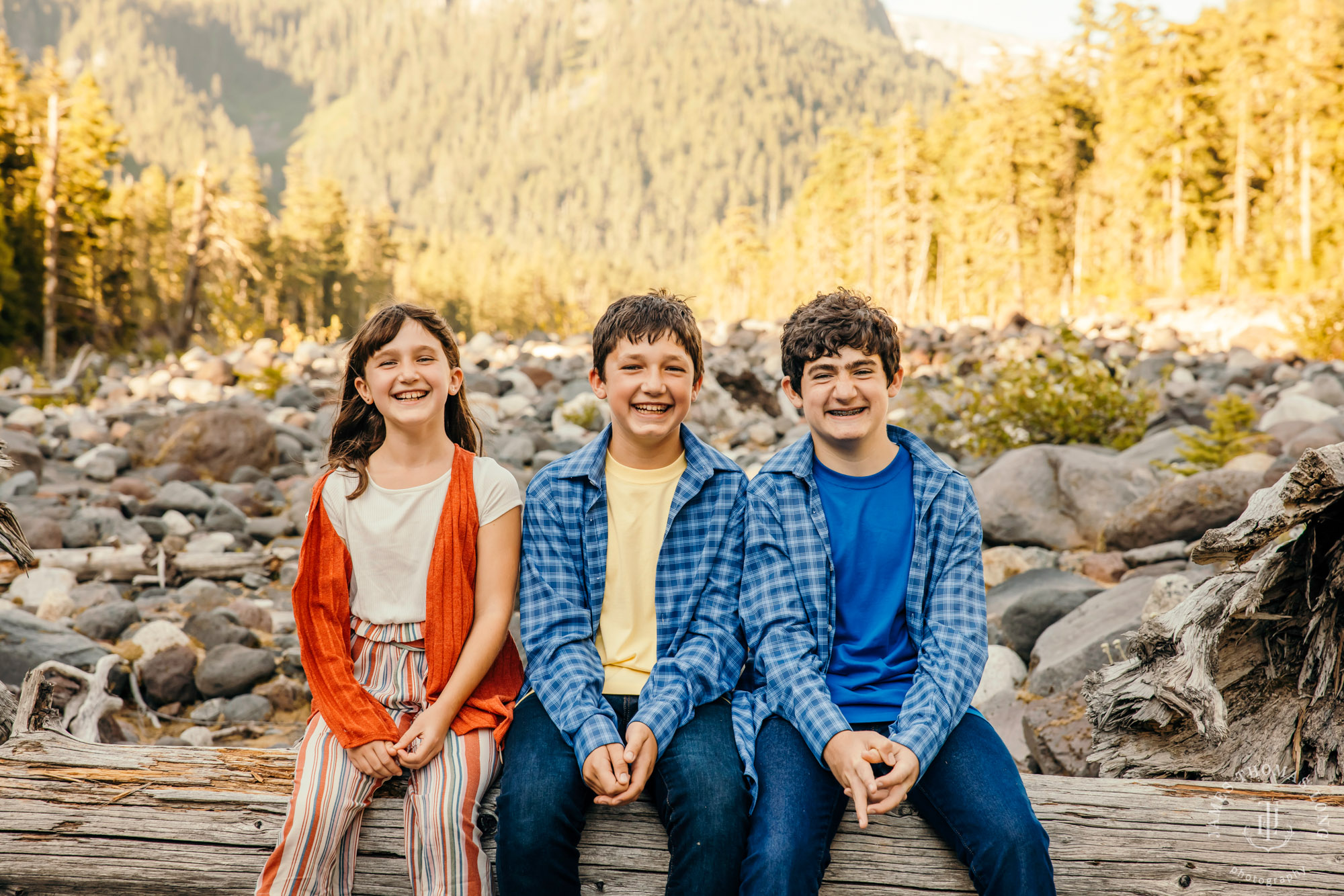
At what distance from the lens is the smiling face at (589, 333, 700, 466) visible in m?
2.54

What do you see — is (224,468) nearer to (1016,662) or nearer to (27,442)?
(27,442)

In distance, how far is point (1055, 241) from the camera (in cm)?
4041

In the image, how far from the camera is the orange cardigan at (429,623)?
2.33 metres

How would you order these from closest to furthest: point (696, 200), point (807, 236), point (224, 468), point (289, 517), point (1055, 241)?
point (289, 517), point (224, 468), point (1055, 241), point (807, 236), point (696, 200)

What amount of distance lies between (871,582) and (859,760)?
56 cm

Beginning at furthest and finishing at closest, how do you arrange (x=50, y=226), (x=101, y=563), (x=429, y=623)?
(x=50, y=226) → (x=101, y=563) → (x=429, y=623)

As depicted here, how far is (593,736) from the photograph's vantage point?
2.19 meters

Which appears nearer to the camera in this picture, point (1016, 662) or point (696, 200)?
point (1016, 662)

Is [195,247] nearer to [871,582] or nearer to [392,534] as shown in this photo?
[392,534]

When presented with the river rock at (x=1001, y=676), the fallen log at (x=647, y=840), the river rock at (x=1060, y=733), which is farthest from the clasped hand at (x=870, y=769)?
the river rock at (x=1001, y=676)

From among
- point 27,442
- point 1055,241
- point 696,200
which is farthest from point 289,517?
point 696,200

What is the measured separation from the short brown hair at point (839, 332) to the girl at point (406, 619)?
0.90 metres

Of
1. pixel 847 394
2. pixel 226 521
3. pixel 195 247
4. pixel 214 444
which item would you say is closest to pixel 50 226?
pixel 195 247

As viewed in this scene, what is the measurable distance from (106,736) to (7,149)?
2821cm
